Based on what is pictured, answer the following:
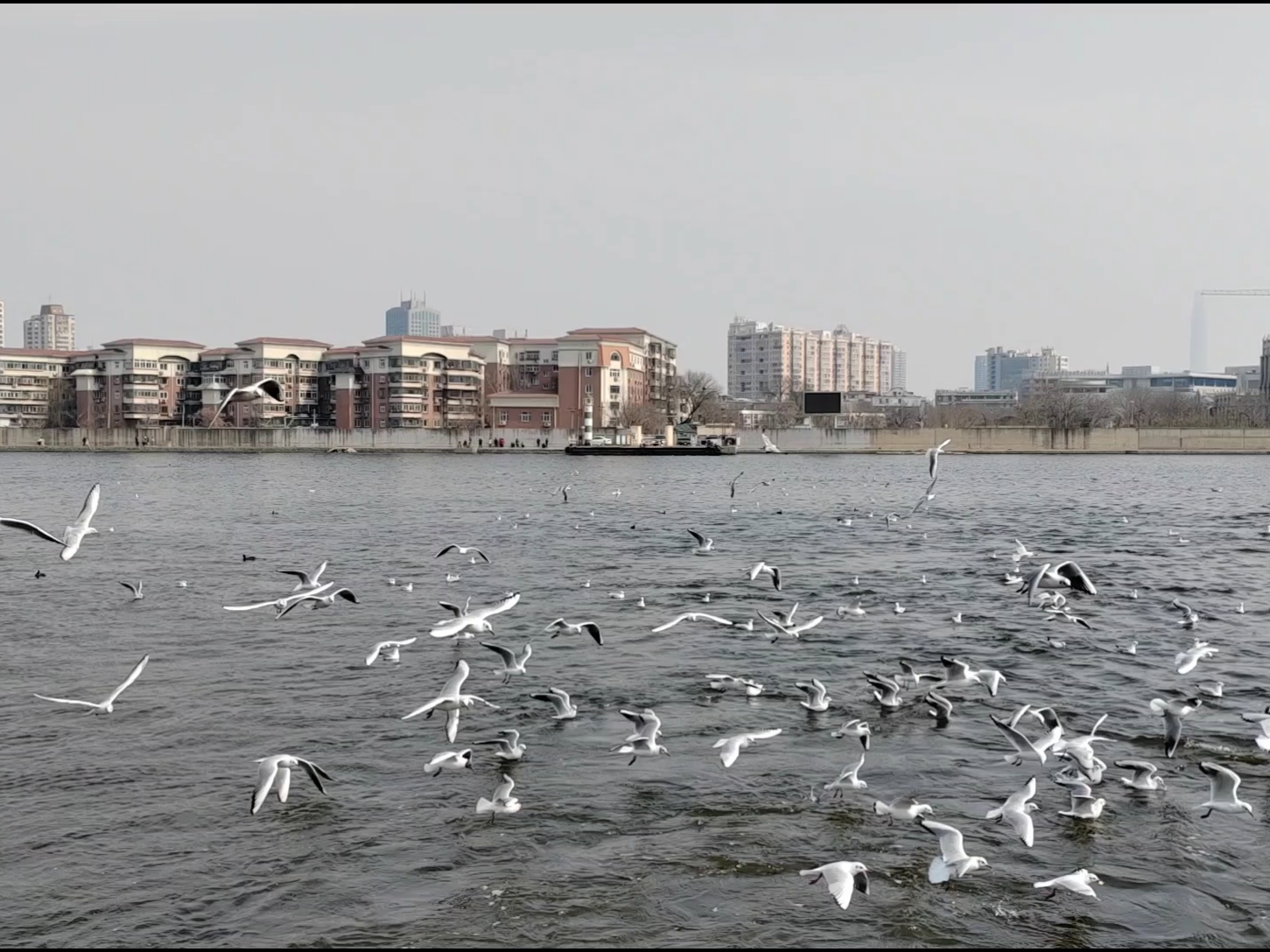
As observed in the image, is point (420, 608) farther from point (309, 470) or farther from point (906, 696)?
point (309, 470)

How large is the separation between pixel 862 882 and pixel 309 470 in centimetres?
7140

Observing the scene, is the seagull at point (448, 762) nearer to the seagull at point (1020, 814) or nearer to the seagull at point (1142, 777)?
the seagull at point (1020, 814)

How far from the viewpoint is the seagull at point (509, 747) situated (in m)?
10.1

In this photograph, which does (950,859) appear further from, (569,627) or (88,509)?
(88,509)

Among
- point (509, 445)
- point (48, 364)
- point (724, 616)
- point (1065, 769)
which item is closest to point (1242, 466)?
point (509, 445)

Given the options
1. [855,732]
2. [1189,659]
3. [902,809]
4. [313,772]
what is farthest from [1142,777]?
[313,772]

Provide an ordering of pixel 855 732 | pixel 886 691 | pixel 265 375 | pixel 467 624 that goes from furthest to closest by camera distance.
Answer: pixel 265 375 < pixel 467 624 < pixel 886 691 < pixel 855 732

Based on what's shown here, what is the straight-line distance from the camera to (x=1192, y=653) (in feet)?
40.5

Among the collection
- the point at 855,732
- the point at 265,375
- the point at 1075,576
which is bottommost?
the point at 855,732

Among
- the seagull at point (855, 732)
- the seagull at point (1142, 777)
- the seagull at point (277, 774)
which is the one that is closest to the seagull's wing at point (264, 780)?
the seagull at point (277, 774)

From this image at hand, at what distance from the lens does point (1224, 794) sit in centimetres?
867

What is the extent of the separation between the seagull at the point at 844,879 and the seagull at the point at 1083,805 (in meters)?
2.48

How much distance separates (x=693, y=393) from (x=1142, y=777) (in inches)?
5316

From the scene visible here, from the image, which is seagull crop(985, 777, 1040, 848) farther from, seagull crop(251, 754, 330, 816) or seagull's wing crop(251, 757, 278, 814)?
seagull's wing crop(251, 757, 278, 814)
